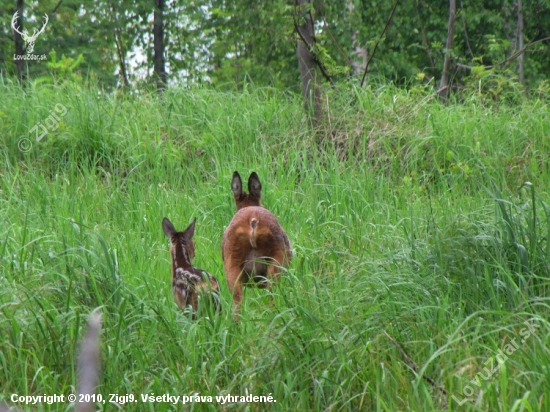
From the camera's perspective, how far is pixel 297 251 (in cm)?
645

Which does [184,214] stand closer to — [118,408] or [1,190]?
[1,190]

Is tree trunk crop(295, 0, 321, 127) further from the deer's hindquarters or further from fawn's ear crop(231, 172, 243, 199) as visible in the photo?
the deer's hindquarters

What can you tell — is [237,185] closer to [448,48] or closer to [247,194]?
[247,194]

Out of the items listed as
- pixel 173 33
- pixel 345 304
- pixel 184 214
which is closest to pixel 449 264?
pixel 345 304

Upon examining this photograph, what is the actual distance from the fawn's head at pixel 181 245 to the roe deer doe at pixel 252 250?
0.24m

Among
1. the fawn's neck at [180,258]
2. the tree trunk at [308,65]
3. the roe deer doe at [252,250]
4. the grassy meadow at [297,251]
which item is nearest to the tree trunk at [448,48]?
the grassy meadow at [297,251]

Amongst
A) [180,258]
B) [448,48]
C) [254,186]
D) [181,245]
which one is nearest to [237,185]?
[254,186]

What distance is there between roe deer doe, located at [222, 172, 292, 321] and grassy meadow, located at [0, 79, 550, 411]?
152 mm

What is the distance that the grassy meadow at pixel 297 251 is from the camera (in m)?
4.10

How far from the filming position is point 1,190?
7.75 metres

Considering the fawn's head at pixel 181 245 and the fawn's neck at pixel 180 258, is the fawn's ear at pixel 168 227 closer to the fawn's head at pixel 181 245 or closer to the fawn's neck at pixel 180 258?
the fawn's head at pixel 181 245

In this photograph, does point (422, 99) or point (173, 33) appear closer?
point (422, 99)

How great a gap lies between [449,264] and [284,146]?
14.0 ft

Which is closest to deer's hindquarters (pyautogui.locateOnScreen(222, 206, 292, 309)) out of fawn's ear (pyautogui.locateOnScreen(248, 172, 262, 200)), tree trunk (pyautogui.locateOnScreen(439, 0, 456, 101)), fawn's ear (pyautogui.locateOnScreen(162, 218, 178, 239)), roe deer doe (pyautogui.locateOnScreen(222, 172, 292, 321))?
roe deer doe (pyautogui.locateOnScreen(222, 172, 292, 321))
